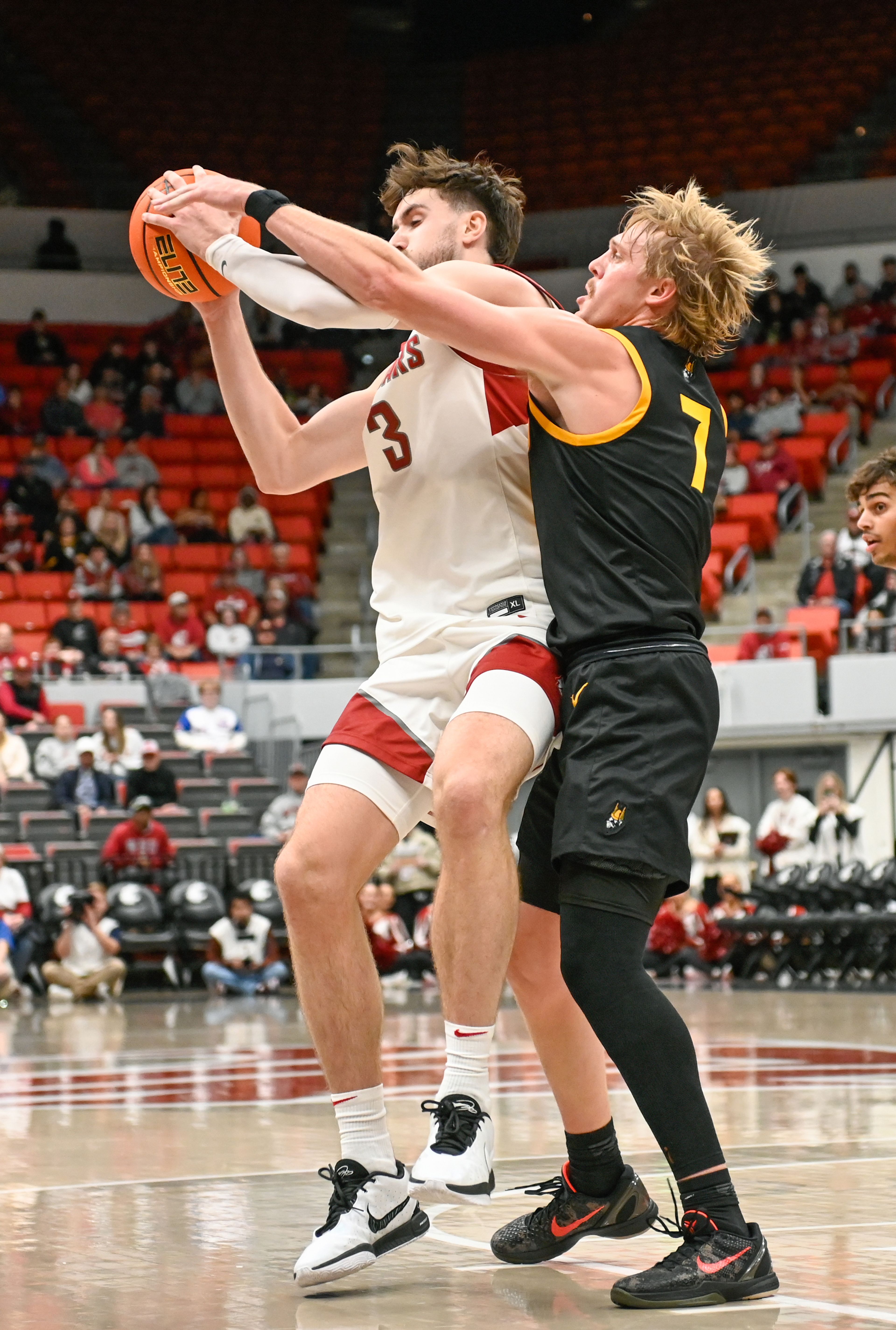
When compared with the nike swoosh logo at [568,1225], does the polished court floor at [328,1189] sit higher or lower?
lower

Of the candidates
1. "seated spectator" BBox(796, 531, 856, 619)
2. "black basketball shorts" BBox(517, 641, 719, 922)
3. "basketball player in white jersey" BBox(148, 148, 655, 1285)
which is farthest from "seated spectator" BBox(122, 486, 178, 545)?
"black basketball shorts" BBox(517, 641, 719, 922)

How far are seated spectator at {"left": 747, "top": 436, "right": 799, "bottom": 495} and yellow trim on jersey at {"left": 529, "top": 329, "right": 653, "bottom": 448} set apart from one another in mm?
17036

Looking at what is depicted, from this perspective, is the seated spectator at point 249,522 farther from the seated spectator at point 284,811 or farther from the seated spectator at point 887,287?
the seated spectator at point 887,287

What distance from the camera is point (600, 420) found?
3.66 meters

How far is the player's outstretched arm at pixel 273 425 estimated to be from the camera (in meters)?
4.32

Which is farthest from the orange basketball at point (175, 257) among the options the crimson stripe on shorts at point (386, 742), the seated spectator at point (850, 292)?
the seated spectator at point (850, 292)

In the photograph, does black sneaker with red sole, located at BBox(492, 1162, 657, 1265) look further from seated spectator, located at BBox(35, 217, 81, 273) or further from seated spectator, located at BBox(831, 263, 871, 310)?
seated spectator, located at BBox(35, 217, 81, 273)

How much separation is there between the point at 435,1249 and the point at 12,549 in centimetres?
1664

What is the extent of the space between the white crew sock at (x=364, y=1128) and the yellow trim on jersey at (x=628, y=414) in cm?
143

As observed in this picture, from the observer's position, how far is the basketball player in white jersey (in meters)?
3.54

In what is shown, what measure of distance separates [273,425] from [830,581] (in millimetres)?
14309

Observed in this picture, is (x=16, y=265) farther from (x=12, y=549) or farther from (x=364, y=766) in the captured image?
(x=364, y=766)

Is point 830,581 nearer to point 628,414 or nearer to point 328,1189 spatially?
point 328,1189

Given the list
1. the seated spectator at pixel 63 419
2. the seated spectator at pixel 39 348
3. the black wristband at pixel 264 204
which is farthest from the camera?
the seated spectator at pixel 39 348
